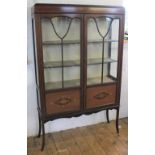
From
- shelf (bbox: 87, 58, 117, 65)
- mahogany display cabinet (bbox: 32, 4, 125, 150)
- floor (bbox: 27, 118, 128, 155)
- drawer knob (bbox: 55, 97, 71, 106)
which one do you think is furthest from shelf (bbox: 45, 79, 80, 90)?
floor (bbox: 27, 118, 128, 155)

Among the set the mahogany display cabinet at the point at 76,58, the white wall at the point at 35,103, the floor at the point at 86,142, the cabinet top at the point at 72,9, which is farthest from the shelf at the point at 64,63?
the floor at the point at 86,142

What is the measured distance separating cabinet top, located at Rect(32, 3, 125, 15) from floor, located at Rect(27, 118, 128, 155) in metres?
1.53

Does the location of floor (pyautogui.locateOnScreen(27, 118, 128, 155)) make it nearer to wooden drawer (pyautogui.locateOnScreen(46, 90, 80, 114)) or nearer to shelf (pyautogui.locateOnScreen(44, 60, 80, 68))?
wooden drawer (pyautogui.locateOnScreen(46, 90, 80, 114))

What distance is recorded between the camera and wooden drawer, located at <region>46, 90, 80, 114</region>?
2244 mm

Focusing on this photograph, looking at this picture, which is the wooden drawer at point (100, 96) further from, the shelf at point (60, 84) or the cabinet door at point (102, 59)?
the shelf at point (60, 84)

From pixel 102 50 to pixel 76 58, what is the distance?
0.37 meters

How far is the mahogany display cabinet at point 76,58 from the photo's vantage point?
2.14 metres

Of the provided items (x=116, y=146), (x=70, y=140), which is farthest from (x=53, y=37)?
(x=116, y=146)

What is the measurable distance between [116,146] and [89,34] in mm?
1361

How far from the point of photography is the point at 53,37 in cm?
227

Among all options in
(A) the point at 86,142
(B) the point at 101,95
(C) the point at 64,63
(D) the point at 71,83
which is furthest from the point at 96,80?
(A) the point at 86,142

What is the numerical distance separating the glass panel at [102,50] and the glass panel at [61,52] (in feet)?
0.55
